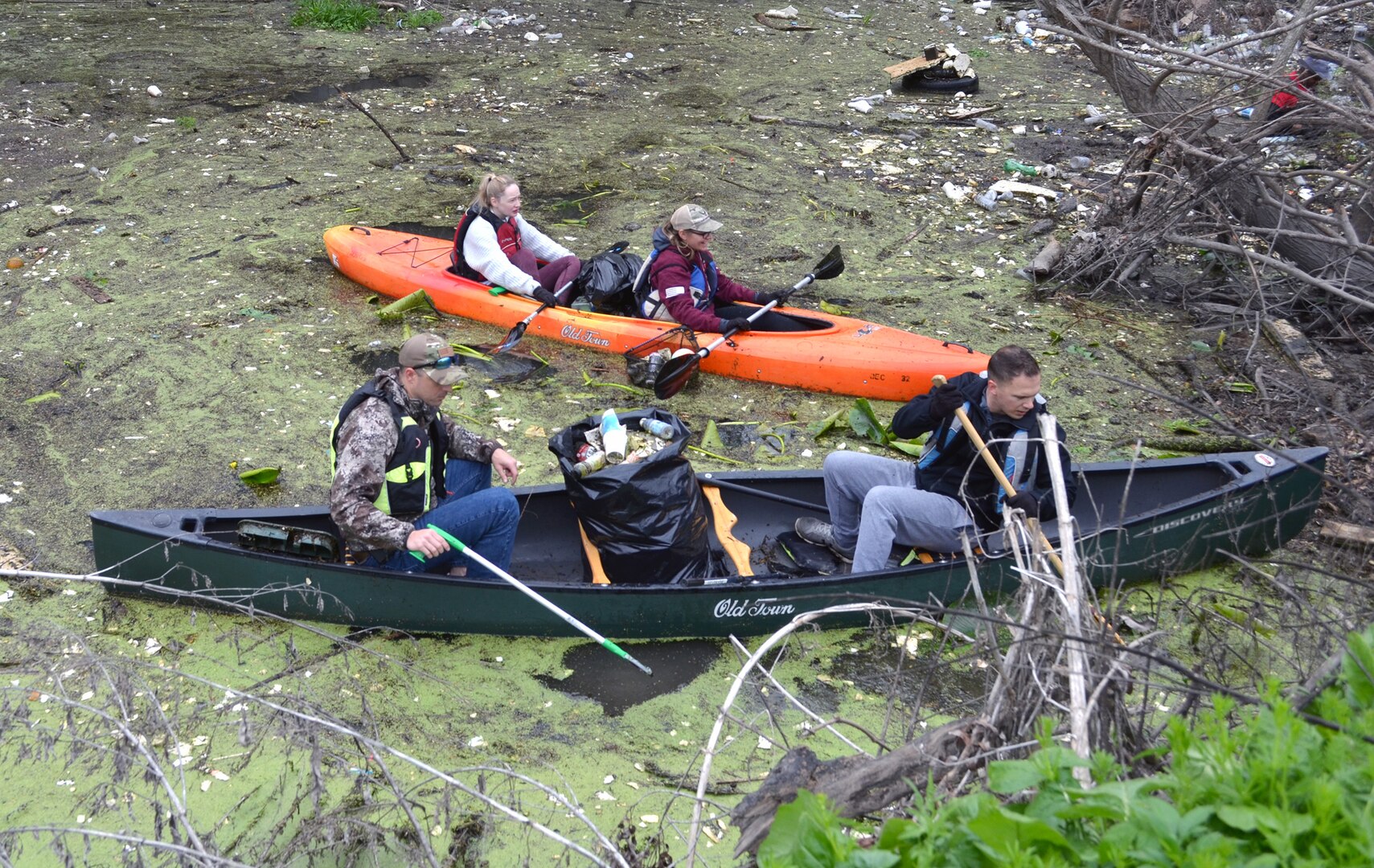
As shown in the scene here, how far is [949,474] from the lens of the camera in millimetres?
4961

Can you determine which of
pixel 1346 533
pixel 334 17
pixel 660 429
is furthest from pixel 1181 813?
pixel 334 17

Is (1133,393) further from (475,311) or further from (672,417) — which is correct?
(475,311)

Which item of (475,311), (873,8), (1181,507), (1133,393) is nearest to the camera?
(1181,507)

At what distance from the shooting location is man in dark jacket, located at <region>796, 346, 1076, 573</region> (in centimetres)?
461

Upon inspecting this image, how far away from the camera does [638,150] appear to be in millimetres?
11008

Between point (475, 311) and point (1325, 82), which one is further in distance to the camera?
point (1325, 82)

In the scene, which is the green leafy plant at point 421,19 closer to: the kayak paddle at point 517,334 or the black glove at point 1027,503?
the kayak paddle at point 517,334

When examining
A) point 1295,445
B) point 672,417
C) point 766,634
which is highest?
point 672,417

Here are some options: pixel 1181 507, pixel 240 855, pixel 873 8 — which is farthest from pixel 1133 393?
pixel 873 8

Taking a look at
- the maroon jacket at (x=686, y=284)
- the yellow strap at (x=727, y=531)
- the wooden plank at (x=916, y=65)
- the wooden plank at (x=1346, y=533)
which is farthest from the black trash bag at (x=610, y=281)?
the wooden plank at (x=916, y=65)

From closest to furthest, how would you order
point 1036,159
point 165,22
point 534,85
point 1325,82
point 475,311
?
point 475,311, point 1325,82, point 1036,159, point 534,85, point 165,22

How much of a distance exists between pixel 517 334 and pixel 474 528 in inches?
110

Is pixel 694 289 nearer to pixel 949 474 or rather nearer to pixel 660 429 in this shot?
pixel 660 429

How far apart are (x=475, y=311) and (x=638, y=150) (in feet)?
13.1
